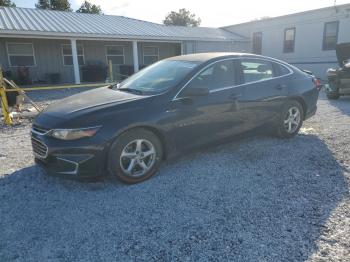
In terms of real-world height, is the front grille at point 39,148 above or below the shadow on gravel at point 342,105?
above

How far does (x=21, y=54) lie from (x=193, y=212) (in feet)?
57.9

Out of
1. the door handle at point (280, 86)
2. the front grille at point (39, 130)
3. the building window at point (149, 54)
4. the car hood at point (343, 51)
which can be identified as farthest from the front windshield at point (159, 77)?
the building window at point (149, 54)

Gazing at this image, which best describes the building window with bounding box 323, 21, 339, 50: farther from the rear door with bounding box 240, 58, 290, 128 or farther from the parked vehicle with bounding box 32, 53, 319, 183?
the rear door with bounding box 240, 58, 290, 128

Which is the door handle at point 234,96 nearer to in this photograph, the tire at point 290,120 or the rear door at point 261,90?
the rear door at point 261,90

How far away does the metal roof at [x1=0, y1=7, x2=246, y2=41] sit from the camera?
1505cm

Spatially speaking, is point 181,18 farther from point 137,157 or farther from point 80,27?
point 137,157

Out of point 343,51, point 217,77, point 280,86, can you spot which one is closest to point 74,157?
point 217,77

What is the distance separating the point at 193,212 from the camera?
311cm

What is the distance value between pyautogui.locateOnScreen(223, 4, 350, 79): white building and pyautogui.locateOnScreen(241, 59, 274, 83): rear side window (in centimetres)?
1524

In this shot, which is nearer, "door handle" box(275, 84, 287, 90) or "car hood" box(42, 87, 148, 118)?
"car hood" box(42, 87, 148, 118)

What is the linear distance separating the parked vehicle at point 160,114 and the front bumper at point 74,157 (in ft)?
0.04

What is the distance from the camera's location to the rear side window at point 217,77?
4.24 metres

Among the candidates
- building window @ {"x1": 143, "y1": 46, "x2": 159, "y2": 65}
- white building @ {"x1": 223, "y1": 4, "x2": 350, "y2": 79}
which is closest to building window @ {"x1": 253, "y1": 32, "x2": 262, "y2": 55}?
white building @ {"x1": 223, "y1": 4, "x2": 350, "y2": 79}

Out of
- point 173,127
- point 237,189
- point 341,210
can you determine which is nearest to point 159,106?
point 173,127
